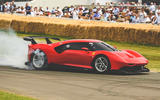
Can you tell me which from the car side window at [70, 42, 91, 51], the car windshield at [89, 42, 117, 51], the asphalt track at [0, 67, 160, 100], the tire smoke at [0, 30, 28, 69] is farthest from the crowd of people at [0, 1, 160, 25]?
the asphalt track at [0, 67, 160, 100]

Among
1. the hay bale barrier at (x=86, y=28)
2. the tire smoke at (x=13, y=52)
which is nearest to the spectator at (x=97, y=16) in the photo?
the hay bale barrier at (x=86, y=28)

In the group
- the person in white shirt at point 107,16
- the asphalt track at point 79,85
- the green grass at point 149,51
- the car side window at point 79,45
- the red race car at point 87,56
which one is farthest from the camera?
the person in white shirt at point 107,16

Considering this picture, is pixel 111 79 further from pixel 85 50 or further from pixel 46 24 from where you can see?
pixel 46 24

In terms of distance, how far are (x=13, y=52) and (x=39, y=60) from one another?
7.27 feet

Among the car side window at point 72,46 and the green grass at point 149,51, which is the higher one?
the car side window at point 72,46

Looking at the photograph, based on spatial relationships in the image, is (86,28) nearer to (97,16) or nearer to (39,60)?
(97,16)

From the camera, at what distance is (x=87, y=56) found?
1376cm

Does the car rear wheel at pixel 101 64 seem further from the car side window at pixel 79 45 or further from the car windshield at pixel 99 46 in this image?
the car side window at pixel 79 45

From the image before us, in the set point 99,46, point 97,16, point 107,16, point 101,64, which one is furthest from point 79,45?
point 97,16

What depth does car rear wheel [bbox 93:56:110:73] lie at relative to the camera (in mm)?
13469

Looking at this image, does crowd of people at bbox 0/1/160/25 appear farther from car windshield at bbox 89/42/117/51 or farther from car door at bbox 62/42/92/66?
car door at bbox 62/42/92/66

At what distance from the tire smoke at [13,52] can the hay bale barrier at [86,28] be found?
636 centimetres

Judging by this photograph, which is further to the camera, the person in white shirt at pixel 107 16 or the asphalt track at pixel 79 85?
the person in white shirt at pixel 107 16

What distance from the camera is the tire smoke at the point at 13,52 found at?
15789mm
